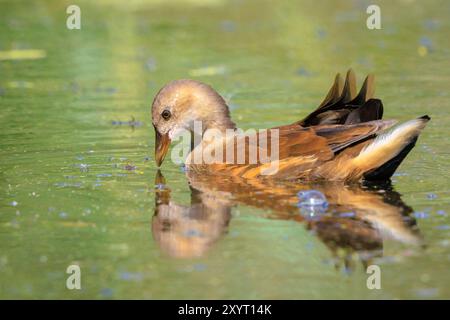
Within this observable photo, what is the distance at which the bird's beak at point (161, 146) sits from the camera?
837 centimetres

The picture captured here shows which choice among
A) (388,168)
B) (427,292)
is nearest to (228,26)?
(388,168)

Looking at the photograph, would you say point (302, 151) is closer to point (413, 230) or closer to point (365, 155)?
point (365, 155)

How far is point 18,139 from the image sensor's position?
31.7ft

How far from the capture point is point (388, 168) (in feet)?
23.9

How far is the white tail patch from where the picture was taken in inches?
276

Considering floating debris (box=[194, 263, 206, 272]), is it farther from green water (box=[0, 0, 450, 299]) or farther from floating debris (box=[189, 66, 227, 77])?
floating debris (box=[189, 66, 227, 77])

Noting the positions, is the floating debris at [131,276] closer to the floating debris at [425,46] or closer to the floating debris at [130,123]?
the floating debris at [130,123]

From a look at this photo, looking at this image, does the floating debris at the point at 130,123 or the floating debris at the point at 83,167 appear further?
the floating debris at the point at 130,123

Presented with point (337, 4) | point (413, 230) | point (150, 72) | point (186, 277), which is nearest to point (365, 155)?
point (413, 230)

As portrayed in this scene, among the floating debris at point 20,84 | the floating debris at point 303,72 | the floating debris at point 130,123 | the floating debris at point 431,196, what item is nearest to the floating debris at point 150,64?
the floating debris at point 20,84

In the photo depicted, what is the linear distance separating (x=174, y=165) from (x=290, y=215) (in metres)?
2.34

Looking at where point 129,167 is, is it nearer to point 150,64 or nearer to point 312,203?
point 312,203

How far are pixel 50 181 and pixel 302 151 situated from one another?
218 centimetres

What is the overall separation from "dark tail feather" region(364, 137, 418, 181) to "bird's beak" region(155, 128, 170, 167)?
200 centimetres
